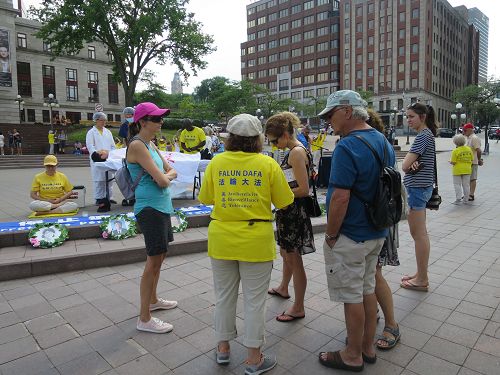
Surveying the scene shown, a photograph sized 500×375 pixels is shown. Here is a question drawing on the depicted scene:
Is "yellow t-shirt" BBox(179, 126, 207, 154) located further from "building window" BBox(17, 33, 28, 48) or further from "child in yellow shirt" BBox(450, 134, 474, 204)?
"building window" BBox(17, 33, 28, 48)

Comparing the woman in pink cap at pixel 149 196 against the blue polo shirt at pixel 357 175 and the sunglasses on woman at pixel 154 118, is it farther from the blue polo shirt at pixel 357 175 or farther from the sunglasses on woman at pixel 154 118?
the blue polo shirt at pixel 357 175

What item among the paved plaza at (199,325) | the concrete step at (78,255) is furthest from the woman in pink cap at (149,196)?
the concrete step at (78,255)

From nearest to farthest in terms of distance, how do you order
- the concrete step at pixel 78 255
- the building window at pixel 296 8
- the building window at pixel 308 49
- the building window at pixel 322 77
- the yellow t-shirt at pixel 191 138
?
the concrete step at pixel 78 255 → the yellow t-shirt at pixel 191 138 → the building window at pixel 322 77 → the building window at pixel 308 49 → the building window at pixel 296 8

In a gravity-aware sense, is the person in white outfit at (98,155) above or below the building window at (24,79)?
below

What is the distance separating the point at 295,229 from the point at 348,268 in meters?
0.98

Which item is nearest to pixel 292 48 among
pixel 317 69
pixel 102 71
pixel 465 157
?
pixel 317 69

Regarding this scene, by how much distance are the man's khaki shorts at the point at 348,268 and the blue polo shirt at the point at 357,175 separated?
0.18ft

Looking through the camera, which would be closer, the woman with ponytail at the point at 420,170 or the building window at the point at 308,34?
the woman with ponytail at the point at 420,170

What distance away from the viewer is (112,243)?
5.68 m

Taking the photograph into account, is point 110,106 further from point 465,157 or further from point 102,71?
point 465,157

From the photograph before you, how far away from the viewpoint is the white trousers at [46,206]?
6.77 metres

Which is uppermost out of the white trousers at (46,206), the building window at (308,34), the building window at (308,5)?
the building window at (308,5)

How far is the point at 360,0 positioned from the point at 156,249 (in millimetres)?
89037

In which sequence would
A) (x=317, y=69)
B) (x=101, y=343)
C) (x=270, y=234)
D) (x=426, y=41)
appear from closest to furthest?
(x=270, y=234) → (x=101, y=343) → (x=426, y=41) → (x=317, y=69)
